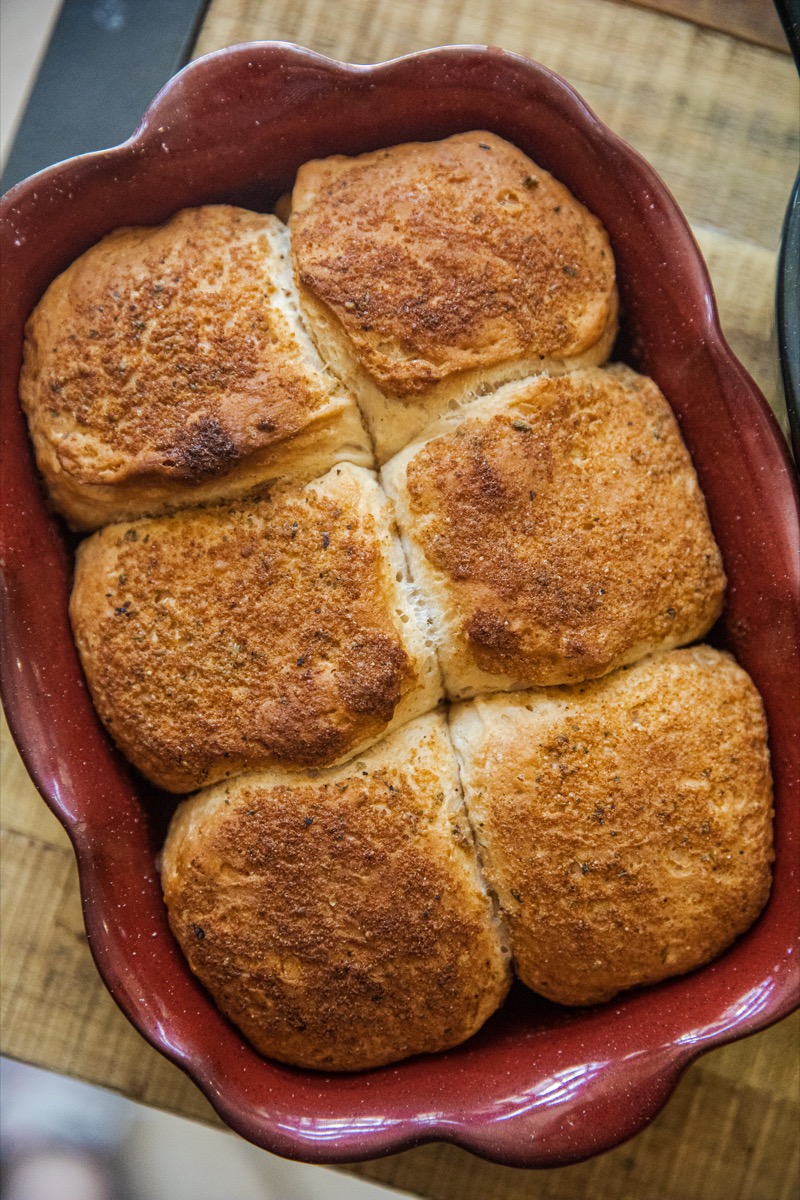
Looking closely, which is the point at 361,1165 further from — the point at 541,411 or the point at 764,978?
the point at 541,411

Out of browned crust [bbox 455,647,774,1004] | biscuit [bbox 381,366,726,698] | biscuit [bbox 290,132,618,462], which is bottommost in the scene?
browned crust [bbox 455,647,774,1004]

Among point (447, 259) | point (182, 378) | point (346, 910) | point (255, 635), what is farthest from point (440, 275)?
point (346, 910)

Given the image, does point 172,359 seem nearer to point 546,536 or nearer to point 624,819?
point 546,536

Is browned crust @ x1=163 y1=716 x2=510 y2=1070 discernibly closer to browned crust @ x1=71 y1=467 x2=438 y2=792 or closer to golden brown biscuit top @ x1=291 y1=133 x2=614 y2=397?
browned crust @ x1=71 y1=467 x2=438 y2=792

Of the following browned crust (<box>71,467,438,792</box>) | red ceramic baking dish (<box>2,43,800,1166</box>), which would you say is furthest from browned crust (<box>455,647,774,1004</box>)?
browned crust (<box>71,467,438,792</box>)

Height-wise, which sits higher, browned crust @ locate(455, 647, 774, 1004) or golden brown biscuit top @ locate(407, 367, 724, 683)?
golden brown biscuit top @ locate(407, 367, 724, 683)

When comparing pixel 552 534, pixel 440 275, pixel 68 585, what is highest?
pixel 440 275

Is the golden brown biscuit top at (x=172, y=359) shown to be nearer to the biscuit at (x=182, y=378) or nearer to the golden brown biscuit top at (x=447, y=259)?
the biscuit at (x=182, y=378)

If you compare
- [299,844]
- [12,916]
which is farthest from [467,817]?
[12,916]
